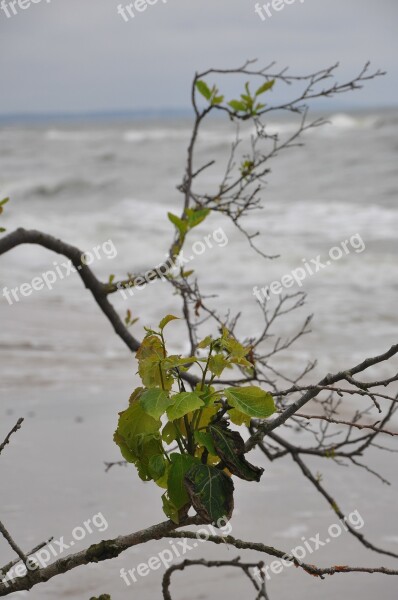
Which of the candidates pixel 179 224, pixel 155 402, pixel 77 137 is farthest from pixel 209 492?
pixel 77 137

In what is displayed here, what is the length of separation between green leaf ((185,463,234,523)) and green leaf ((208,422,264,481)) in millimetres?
25

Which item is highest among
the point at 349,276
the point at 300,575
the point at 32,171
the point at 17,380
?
the point at 32,171

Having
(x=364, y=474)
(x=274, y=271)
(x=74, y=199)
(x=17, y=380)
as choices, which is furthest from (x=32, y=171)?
(x=364, y=474)

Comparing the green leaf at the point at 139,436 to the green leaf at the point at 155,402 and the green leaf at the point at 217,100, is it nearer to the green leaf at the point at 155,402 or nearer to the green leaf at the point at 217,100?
the green leaf at the point at 155,402

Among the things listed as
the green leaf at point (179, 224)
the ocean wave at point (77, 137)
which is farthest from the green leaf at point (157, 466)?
the ocean wave at point (77, 137)

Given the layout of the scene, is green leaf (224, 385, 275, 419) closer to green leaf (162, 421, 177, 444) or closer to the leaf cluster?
the leaf cluster

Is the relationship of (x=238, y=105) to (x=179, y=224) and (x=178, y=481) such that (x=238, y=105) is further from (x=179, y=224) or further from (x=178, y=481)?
(x=178, y=481)

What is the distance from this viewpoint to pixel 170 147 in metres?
42.8

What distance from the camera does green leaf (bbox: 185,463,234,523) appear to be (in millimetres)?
1196

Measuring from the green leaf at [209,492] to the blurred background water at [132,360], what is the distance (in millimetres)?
2331

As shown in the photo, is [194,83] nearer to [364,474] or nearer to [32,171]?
[364,474]

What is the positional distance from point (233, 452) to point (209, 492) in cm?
7

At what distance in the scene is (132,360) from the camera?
24.8 ft

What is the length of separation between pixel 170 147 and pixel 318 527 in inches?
1571
